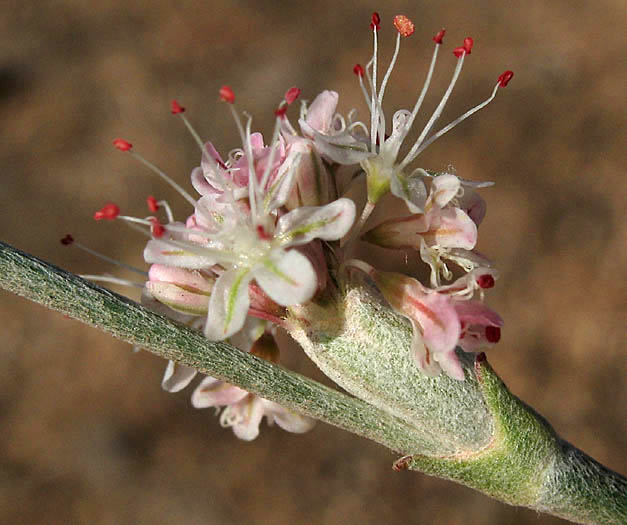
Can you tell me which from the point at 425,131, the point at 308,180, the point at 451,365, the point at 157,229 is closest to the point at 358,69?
the point at 425,131

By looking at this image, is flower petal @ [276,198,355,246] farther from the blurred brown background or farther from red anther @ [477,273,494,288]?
the blurred brown background

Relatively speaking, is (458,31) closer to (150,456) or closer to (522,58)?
(522,58)

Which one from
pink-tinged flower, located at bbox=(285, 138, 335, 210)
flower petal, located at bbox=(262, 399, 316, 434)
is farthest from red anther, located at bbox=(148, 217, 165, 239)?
flower petal, located at bbox=(262, 399, 316, 434)

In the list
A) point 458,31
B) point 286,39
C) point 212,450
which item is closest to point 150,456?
point 212,450

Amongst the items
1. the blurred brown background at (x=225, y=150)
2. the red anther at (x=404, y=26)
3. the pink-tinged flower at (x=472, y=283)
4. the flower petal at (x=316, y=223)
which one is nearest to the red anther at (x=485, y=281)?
the pink-tinged flower at (x=472, y=283)

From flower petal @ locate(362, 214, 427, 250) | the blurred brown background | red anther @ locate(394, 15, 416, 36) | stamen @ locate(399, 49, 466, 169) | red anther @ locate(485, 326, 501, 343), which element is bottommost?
the blurred brown background

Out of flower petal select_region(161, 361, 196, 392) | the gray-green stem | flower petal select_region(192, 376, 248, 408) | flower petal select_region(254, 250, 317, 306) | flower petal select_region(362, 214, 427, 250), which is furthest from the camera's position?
flower petal select_region(192, 376, 248, 408)

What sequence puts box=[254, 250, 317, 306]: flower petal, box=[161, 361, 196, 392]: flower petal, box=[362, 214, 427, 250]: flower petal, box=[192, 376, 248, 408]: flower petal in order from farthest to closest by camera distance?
box=[192, 376, 248, 408]: flower petal, box=[161, 361, 196, 392]: flower petal, box=[362, 214, 427, 250]: flower petal, box=[254, 250, 317, 306]: flower petal
